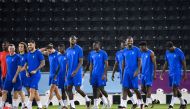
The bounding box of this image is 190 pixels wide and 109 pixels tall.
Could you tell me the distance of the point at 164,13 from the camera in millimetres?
28297

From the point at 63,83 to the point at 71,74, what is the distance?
6.73 feet

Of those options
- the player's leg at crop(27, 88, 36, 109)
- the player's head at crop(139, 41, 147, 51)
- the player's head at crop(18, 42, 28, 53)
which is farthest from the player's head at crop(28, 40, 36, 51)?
the player's head at crop(139, 41, 147, 51)

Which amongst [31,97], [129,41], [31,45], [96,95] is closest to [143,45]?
[129,41]

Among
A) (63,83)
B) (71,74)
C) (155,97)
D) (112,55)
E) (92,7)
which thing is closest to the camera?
(71,74)

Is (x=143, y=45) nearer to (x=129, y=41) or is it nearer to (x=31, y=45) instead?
(x=129, y=41)

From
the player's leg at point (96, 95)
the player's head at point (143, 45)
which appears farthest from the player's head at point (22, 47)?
the player's head at point (143, 45)

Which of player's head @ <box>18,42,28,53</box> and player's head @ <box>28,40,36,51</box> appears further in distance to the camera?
player's head @ <box>28,40,36,51</box>

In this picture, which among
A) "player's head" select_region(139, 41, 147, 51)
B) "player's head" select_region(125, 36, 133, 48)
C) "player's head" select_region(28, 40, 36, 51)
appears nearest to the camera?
"player's head" select_region(125, 36, 133, 48)

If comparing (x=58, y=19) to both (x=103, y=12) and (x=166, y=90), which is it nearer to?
(x=103, y=12)

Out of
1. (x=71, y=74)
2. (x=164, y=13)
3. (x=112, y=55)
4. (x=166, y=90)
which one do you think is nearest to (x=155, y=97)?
(x=166, y=90)

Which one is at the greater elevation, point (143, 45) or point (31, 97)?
point (143, 45)

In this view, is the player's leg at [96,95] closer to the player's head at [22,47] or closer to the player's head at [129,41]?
the player's head at [129,41]

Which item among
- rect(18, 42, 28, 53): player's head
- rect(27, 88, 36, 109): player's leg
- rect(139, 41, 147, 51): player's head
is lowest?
rect(27, 88, 36, 109): player's leg

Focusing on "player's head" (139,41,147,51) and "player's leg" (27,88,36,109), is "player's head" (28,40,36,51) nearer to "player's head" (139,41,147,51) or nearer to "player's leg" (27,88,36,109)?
"player's leg" (27,88,36,109)
